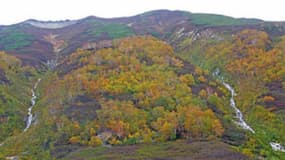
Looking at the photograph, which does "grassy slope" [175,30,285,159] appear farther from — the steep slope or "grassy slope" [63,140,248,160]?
"grassy slope" [63,140,248,160]

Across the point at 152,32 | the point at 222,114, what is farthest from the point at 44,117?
the point at 152,32

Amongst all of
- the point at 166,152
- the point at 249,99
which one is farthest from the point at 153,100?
the point at 249,99

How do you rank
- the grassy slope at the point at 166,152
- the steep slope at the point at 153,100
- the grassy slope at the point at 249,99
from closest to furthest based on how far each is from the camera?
the grassy slope at the point at 166,152, the steep slope at the point at 153,100, the grassy slope at the point at 249,99

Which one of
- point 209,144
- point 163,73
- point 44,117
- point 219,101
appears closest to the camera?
point 209,144

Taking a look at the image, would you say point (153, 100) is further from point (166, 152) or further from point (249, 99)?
point (249, 99)

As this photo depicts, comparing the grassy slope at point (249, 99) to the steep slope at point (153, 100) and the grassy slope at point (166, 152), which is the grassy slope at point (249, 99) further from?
the grassy slope at point (166, 152)

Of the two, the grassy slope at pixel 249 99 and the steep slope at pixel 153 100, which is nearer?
the steep slope at pixel 153 100

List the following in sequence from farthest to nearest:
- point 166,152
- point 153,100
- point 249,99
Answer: point 249,99, point 153,100, point 166,152

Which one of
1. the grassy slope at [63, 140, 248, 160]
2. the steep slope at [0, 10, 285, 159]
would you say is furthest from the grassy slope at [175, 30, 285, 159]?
the grassy slope at [63, 140, 248, 160]

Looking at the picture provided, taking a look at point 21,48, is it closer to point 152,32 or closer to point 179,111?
point 152,32

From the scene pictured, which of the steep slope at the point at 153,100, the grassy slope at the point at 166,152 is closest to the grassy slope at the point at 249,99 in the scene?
the steep slope at the point at 153,100

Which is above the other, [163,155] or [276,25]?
[276,25]

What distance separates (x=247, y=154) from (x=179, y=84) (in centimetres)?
2913

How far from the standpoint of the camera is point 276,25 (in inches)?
5620
